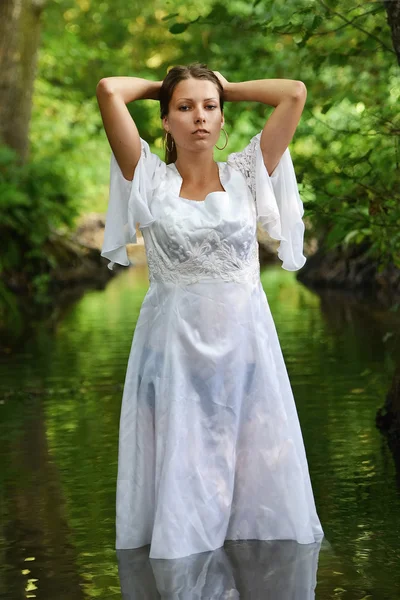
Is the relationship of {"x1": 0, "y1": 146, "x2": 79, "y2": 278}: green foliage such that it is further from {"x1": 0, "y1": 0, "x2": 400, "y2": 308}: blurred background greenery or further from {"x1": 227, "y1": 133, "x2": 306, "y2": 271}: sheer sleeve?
{"x1": 227, "y1": 133, "x2": 306, "y2": 271}: sheer sleeve

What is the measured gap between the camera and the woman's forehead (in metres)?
5.27

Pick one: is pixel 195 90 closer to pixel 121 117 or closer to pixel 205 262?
pixel 121 117

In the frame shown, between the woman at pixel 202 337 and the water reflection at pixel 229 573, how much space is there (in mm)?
58

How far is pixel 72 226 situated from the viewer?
2595 cm

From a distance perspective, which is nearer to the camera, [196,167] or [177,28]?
[196,167]

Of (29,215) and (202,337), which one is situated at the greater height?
(29,215)

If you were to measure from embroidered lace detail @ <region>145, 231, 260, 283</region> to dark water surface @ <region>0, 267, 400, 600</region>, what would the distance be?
111 cm

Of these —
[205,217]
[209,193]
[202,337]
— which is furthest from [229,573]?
[209,193]

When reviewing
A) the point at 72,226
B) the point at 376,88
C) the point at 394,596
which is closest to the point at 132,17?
the point at 72,226

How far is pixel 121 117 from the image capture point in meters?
5.26

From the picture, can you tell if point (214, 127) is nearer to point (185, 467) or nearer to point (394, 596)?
point (185, 467)

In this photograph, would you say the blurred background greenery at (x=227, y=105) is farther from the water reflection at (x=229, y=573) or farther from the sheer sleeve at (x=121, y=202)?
the water reflection at (x=229, y=573)

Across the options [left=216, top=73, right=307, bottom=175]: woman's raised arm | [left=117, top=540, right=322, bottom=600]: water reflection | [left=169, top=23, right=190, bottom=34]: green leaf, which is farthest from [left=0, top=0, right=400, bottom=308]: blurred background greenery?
[left=117, top=540, right=322, bottom=600]: water reflection

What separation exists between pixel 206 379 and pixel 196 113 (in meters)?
1.06
